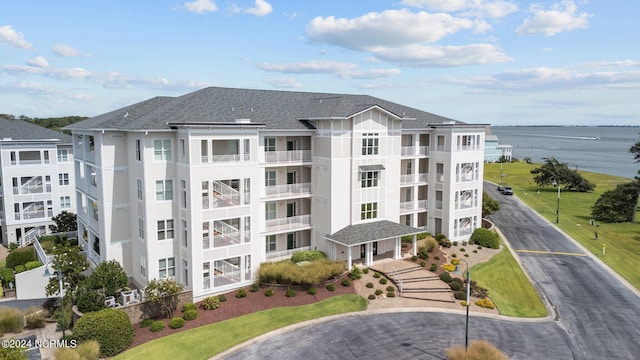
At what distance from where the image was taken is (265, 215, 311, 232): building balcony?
36.2 metres

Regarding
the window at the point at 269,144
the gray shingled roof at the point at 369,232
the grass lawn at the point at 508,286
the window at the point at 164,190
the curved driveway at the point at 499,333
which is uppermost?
the window at the point at 269,144

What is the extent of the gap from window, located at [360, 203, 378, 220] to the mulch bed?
743 cm

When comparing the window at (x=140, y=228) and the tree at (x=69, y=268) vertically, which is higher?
the window at (x=140, y=228)

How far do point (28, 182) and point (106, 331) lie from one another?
102ft

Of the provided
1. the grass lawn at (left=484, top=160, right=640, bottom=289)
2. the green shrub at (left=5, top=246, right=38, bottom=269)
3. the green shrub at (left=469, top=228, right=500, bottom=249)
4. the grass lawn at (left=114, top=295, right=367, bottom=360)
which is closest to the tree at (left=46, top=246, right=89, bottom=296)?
the grass lawn at (left=114, top=295, right=367, bottom=360)

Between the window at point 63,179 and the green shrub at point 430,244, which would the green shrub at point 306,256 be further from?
the window at point 63,179

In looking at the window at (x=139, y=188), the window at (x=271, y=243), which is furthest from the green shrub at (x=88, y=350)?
the window at (x=271, y=243)

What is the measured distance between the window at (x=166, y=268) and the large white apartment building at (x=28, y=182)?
23.2m

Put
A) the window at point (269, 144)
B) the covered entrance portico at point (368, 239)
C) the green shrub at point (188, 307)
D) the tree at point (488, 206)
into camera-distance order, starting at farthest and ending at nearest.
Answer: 1. the tree at point (488, 206)
2. the window at point (269, 144)
3. the covered entrance portico at point (368, 239)
4. the green shrub at point (188, 307)

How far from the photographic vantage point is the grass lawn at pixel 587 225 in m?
41.8

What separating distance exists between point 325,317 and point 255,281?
6.95 meters

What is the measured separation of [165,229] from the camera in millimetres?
31859

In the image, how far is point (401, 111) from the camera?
151 ft

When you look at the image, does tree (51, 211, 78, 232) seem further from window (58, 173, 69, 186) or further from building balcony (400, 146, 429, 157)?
building balcony (400, 146, 429, 157)
